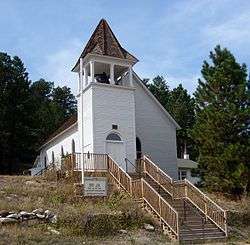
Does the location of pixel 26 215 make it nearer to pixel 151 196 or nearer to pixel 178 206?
pixel 151 196

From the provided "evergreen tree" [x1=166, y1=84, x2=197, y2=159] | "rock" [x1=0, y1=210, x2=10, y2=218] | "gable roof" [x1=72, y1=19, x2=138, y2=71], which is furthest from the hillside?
"evergreen tree" [x1=166, y1=84, x2=197, y2=159]

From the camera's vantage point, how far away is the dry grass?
19.0 metres

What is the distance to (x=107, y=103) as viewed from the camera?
33.4 metres

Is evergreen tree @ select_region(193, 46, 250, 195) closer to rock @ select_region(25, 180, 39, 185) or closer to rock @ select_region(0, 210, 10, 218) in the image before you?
rock @ select_region(25, 180, 39, 185)

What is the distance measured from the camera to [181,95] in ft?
267

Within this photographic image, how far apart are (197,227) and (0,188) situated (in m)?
10.4

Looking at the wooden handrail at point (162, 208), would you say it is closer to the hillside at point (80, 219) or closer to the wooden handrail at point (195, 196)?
the hillside at point (80, 219)

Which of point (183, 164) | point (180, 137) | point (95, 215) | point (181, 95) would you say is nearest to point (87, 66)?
point (95, 215)

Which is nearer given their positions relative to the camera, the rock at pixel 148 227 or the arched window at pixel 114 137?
the rock at pixel 148 227

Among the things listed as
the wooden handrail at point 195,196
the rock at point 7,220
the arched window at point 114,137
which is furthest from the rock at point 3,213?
the arched window at point 114,137

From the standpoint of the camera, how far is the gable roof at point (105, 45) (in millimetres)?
34369

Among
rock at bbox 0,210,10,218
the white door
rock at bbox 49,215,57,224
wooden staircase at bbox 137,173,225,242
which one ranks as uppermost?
the white door

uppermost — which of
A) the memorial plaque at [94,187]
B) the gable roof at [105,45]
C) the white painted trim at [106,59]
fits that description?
the gable roof at [105,45]

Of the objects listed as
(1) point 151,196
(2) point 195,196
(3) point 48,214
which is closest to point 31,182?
(3) point 48,214
